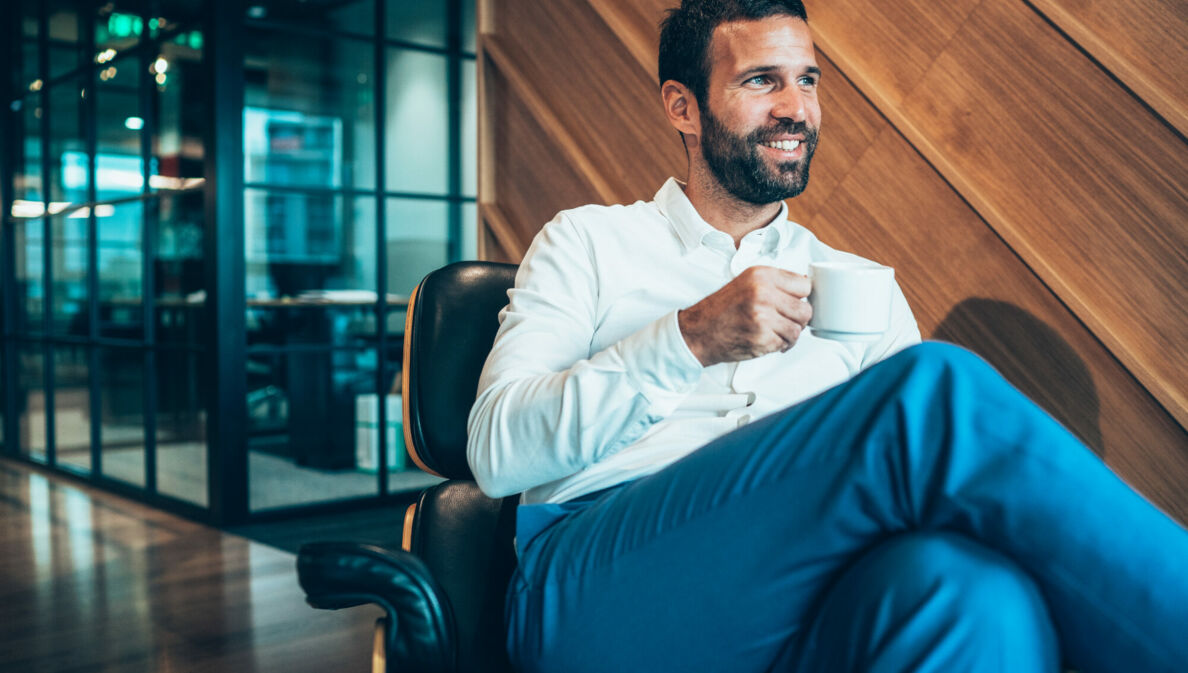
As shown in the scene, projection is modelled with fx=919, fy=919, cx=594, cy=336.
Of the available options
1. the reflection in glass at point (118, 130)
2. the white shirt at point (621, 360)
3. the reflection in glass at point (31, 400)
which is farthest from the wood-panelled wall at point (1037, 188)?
the reflection in glass at point (31, 400)

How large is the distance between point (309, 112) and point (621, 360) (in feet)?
10.2

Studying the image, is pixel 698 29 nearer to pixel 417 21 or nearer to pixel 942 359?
pixel 942 359

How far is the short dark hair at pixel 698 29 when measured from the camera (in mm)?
1324

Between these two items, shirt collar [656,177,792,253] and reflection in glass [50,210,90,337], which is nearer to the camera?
shirt collar [656,177,792,253]

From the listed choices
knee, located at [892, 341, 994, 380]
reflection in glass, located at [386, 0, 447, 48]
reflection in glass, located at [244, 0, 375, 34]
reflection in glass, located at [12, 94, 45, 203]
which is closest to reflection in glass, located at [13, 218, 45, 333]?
reflection in glass, located at [12, 94, 45, 203]

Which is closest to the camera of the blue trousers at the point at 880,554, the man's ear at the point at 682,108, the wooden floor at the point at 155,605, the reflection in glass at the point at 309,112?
the blue trousers at the point at 880,554

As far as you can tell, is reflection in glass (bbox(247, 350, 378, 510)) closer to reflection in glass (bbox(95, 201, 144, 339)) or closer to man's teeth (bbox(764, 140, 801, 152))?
reflection in glass (bbox(95, 201, 144, 339))

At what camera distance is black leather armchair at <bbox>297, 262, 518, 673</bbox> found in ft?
2.73

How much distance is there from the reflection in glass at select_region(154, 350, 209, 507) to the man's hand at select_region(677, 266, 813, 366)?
295cm

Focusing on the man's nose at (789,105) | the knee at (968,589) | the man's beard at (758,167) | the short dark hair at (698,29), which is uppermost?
the short dark hair at (698,29)

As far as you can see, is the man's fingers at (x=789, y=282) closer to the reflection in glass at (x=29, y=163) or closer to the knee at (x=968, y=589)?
the knee at (x=968, y=589)

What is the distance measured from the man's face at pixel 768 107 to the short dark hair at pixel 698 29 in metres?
0.02

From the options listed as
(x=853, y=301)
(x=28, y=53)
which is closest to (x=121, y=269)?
(x=28, y=53)

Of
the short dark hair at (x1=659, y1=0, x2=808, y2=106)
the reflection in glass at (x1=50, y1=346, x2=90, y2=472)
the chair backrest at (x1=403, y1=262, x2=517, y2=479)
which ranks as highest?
the short dark hair at (x1=659, y1=0, x2=808, y2=106)
